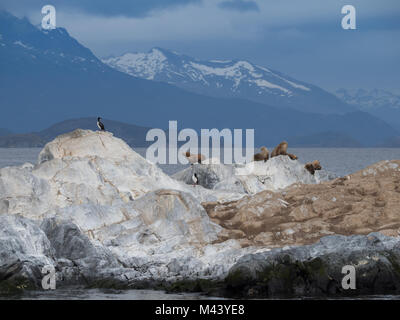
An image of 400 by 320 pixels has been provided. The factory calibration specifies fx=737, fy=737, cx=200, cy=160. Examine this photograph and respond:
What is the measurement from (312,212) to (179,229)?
4769 millimetres

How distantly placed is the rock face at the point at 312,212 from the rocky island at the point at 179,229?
0.14 ft

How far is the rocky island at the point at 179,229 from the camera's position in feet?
63.2

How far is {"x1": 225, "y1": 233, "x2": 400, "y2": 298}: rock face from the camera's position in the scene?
18.8 m

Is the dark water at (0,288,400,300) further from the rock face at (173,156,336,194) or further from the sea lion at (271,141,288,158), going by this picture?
the sea lion at (271,141,288,158)

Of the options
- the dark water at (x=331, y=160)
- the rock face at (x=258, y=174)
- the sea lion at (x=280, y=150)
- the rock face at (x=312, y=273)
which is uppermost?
the dark water at (x=331, y=160)

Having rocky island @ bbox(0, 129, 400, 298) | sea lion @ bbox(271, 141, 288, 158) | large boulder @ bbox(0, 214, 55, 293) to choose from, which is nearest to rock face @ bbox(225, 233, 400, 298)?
rocky island @ bbox(0, 129, 400, 298)

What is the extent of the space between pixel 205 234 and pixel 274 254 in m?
4.29

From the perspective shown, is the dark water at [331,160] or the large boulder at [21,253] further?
the dark water at [331,160]

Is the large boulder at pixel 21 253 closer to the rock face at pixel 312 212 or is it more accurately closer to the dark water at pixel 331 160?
the rock face at pixel 312 212

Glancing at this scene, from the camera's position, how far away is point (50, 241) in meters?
21.6

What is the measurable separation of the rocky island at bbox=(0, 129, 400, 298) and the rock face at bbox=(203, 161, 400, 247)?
0.14 ft

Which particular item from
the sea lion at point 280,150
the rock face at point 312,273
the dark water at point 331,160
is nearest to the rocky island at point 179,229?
the rock face at point 312,273

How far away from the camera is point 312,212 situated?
82.4 ft
